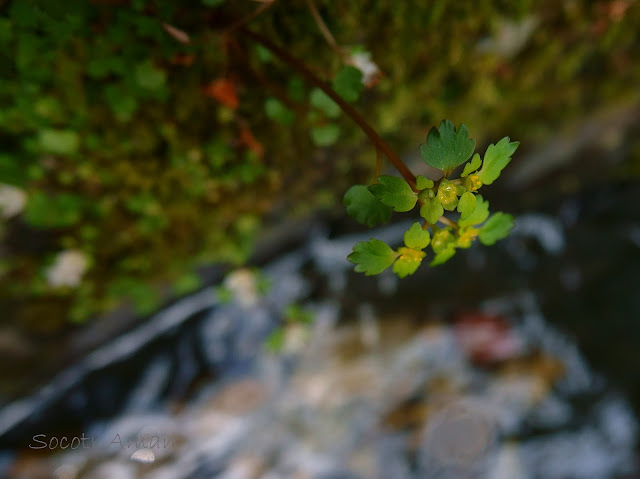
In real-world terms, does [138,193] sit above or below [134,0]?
above

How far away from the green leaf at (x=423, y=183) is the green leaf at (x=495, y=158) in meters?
0.11

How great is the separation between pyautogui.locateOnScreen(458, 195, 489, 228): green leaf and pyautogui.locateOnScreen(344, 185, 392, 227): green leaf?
0.19 m

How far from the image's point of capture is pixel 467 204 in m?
0.87

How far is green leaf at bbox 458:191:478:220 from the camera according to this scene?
86 cm

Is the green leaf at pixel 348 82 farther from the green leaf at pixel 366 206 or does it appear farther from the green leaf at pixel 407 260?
the green leaf at pixel 407 260

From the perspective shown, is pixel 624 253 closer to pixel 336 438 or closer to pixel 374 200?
pixel 336 438

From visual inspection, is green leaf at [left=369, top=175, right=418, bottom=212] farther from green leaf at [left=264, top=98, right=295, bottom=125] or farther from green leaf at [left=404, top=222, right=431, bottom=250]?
green leaf at [left=264, top=98, right=295, bottom=125]

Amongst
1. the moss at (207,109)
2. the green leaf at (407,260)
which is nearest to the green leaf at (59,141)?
the moss at (207,109)

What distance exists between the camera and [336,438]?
2.53 metres

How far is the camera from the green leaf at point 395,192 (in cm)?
83

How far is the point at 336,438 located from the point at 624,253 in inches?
111

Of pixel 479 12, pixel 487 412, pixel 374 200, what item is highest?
pixel 479 12

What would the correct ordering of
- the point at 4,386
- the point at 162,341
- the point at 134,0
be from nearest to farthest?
the point at 134,0 → the point at 4,386 → the point at 162,341

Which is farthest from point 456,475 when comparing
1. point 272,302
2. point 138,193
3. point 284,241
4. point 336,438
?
point 138,193
